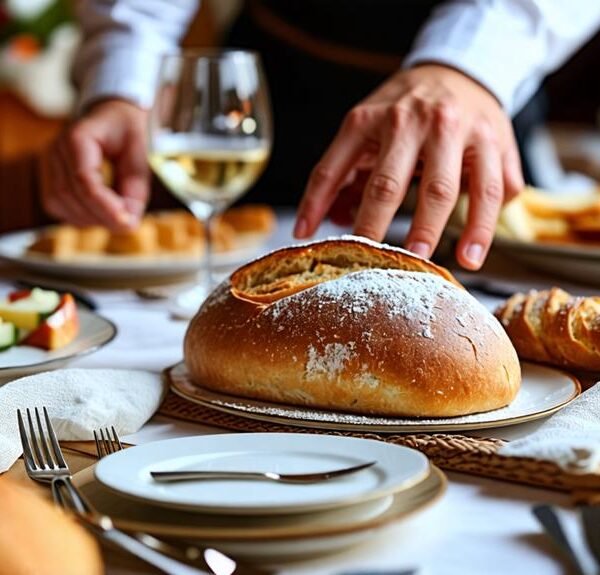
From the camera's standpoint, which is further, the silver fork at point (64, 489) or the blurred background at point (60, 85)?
the blurred background at point (60, 85)

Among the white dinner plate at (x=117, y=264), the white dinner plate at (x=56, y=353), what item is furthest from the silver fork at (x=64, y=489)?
the white dinner plate at (x=117, y=264)

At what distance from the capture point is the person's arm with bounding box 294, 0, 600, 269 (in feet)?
3.84

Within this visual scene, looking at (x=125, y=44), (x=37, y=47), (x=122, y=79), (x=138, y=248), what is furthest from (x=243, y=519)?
(x=37, y=47)

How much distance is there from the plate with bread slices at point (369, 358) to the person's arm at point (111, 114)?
0.79 meters

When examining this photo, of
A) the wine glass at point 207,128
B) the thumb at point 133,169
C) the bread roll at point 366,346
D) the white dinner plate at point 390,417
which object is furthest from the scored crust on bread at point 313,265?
the thumb at point 133,169

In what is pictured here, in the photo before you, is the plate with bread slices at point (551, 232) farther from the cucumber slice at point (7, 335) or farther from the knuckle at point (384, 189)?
the cucumber slice at point (7, 335)

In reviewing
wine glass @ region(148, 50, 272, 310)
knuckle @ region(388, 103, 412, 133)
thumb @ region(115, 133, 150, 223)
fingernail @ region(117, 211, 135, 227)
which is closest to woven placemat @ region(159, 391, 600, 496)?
knuckle @ region(388, 103, 412, 133)

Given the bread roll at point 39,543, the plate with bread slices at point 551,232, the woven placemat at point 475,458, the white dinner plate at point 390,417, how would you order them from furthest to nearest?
the plate with bread slices at point 551,232 → the white dinner plate at point 390,417 → the woven placemat at point 475,458 → the bread roll at point 39,543

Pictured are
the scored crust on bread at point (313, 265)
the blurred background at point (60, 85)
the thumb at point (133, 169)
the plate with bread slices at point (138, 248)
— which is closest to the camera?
the scored crust on bread at point (313, 265)

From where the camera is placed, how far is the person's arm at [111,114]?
1729 mm

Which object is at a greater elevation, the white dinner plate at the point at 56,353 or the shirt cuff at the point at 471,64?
the shirt cuff at the point at 471,64

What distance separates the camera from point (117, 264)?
165 cm

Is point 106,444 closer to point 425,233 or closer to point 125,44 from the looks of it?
point 425,233

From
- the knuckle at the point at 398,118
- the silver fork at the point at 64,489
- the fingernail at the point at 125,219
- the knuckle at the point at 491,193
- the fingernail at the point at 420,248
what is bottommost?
the fingernail at the point at 125,219
